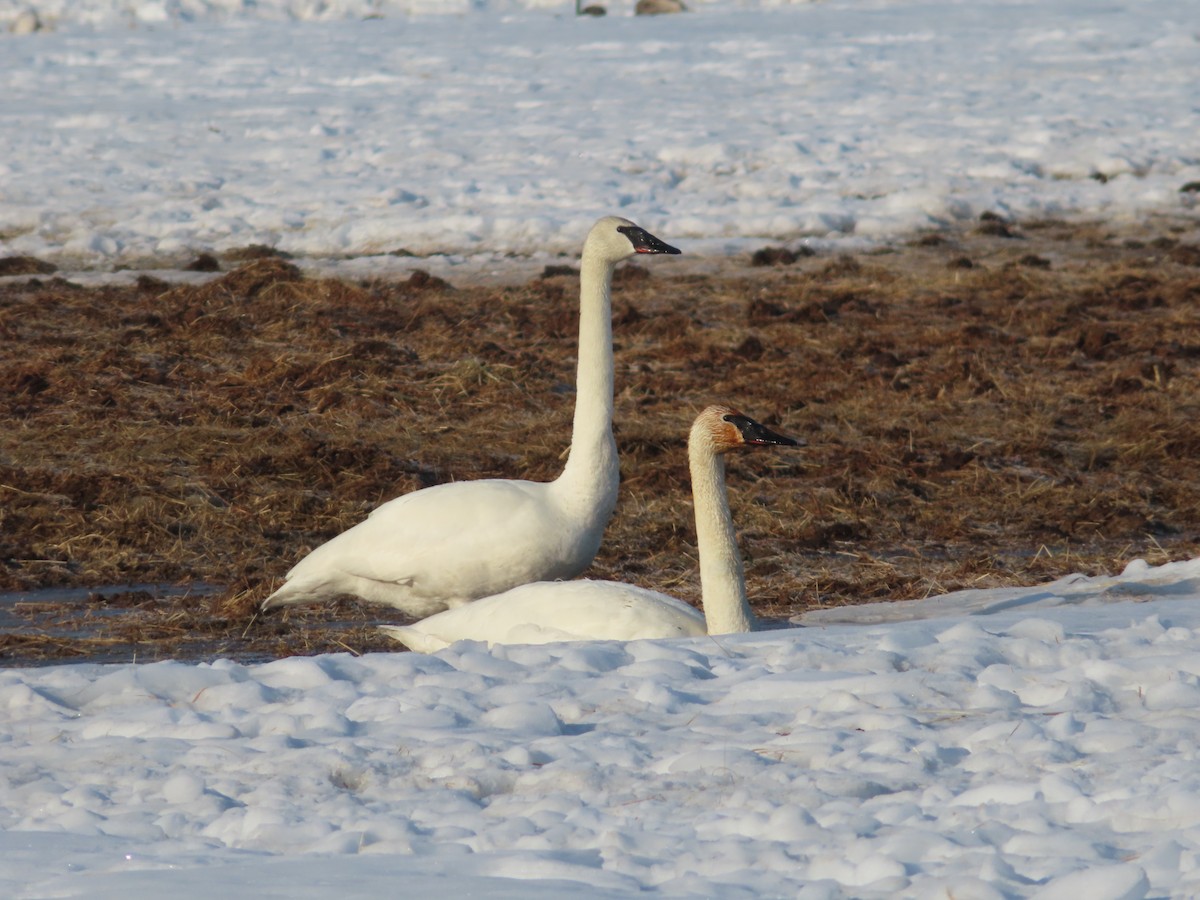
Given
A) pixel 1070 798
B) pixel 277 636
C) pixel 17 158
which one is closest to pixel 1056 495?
pixel 277 636

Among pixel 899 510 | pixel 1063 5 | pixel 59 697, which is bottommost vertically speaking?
pixel 899 510

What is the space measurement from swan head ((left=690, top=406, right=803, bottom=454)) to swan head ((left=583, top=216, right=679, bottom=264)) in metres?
1.43

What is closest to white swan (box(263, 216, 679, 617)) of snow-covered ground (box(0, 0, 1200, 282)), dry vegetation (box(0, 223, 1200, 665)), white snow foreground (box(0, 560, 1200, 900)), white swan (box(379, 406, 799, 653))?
dry vegetation (box(0, 223, 1200, 665))

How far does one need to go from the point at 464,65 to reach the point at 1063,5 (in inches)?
480

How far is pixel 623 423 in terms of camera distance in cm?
1105

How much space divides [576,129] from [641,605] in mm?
17426

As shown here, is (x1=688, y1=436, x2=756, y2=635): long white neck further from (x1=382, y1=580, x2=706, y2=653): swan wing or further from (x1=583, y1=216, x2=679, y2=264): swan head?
(x1=583, y1=216, x2=679, y2=264): swan head

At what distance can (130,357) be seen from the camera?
11.9m

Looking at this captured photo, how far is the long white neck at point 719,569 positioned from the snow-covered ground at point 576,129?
10079 millimetres

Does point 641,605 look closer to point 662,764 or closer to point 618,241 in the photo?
point 662,764

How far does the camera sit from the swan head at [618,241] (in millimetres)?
7906

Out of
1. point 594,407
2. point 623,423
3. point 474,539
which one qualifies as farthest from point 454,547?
point 623,423

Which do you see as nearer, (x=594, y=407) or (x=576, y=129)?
(x=594, y=407)

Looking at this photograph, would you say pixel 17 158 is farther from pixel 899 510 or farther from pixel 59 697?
pixel 59 697
